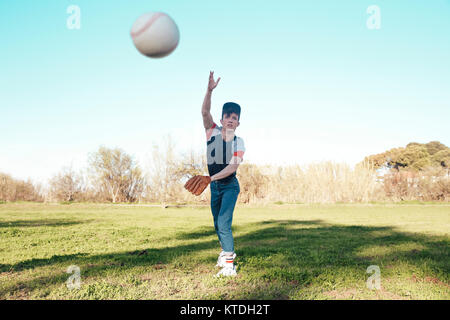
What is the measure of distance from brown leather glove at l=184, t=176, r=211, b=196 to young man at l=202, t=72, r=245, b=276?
0.18 meters

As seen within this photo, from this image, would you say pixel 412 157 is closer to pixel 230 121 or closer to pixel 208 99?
pixel 230 121

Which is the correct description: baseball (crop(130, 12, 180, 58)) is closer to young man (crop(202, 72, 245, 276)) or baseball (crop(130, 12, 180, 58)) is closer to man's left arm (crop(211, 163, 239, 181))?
young man (crop(202, 72, 245, 276))

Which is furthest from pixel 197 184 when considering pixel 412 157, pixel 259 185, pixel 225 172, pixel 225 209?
pixel 412 157

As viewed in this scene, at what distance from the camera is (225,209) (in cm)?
414

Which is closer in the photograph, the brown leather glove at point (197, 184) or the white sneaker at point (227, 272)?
the white sneaker at point (227, 272)

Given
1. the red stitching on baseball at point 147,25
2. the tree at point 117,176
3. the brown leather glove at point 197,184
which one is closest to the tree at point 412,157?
the tree at point 117,176

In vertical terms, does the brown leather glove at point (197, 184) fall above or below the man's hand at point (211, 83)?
below

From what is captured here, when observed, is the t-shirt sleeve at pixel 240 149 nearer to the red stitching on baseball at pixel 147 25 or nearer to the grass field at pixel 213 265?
the grass field at pixel 213 265

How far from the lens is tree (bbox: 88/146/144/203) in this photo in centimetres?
2286

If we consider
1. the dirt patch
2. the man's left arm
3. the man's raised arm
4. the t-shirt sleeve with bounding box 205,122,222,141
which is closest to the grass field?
the dirt patch

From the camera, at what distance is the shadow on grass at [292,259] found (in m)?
3.64

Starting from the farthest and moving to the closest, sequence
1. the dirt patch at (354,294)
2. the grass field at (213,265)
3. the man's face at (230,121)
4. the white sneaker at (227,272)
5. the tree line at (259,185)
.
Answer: the tree line at (259,185), the man's face at (230,121), the white sneaker at (227,272), the grass field at (213,265), the dirt patch at (354,294)
